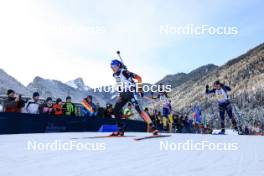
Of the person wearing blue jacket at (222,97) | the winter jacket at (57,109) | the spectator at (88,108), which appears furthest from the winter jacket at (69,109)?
the person wearing blue jacket at (222,97)

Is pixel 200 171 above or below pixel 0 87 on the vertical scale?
below

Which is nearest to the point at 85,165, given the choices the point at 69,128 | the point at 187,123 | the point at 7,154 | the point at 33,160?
the point at 33,160

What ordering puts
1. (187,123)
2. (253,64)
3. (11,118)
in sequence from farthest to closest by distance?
1. (253,64)
2. (187,123)
3. (11,118)

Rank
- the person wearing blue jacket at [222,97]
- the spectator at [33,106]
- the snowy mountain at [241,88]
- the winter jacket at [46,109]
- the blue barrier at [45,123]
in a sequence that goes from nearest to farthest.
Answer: the blue barrier at [45,123]
the person wearing blue jacket at [222,97]
the spectator at [33,106]
the winter jacket at [46,109]
the snowy mountain at [241,88]

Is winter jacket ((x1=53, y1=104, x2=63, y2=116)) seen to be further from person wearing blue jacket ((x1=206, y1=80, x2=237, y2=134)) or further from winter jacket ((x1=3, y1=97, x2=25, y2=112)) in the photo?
person wearing blue jacket ((x1=206, y1=80, x2=237, y2=134))

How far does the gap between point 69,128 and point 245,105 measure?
3411 inches

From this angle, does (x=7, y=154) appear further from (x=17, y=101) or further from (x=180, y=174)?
(x=17, y=101)

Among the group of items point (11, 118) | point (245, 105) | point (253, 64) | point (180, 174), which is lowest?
point (180, 174)

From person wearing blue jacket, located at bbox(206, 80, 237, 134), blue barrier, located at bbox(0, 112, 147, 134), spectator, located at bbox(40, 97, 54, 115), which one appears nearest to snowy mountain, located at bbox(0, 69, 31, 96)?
blue barrier, located at bbox(0, 112, 147, 134)

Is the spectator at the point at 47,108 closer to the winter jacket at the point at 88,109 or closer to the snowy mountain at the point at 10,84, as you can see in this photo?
the winter jacket at the point at 88,109

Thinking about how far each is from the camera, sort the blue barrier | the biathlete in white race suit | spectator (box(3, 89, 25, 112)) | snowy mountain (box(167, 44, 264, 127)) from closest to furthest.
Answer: the biathlete in white race suit, the blue barrier, spectator (box(3, 89, 25, 112)), snowy mountain (box(167, 44, 264, 127))

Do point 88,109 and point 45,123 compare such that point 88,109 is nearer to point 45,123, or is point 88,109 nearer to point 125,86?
point 45,123

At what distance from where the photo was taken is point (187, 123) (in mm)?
24422

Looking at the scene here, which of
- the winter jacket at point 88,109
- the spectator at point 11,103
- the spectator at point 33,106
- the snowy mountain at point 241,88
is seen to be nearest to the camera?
the spectator at point 11,103
